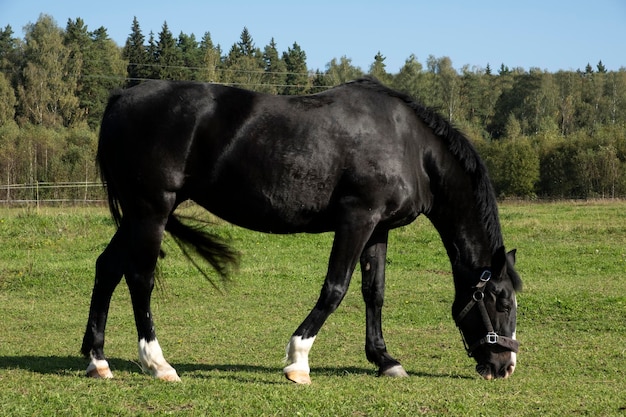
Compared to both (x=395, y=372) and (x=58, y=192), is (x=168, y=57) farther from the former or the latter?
Result: (x=395, y=372)

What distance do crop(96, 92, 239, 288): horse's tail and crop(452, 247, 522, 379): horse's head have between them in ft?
6.94

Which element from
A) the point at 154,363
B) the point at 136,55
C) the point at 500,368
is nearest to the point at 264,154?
the point at 154,363

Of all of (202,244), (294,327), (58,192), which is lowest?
(294,327)

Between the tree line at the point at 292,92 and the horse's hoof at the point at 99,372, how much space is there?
35.6 m

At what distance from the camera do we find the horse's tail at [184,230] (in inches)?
244

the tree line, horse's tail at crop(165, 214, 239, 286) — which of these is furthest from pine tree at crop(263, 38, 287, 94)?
horse's tail at crop(165, 214, 239, 286)

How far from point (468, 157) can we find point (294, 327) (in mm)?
4351

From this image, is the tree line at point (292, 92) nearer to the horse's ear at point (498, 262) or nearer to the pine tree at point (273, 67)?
the pine tree at point (273, 67)

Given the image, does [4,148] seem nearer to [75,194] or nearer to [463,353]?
[75,194]

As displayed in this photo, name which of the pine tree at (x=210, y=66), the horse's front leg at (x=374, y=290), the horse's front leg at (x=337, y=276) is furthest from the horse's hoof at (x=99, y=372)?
the pine tree at (x=210, y=66)

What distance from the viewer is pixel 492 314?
248 inches

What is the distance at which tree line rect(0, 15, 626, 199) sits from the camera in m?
49.5

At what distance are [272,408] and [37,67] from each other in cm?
Result: 6005

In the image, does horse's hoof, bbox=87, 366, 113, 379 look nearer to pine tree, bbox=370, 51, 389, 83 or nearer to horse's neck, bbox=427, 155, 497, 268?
horse's neck, bbox=427, 155, 497, 268
